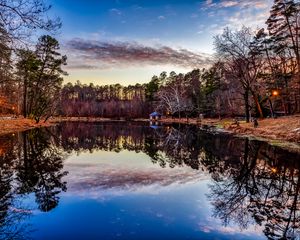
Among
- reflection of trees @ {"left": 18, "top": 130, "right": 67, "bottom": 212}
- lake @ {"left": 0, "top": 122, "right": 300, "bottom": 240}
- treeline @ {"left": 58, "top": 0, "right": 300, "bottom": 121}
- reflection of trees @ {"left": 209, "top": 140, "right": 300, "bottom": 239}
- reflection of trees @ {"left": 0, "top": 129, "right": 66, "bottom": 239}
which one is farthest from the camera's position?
treeline @ {"left": 58, "top": 0, "right": 300, "bottom": 121}

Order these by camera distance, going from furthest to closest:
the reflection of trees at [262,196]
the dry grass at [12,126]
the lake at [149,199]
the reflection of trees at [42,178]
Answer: the dry grass at [12,126]
the reflection of trees at [42,178]
the reflection of trees at [262,196]
the lake at [149,199]

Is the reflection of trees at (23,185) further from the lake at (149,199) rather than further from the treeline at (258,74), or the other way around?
the treeline at (258,74)

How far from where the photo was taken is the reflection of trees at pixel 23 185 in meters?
5.82

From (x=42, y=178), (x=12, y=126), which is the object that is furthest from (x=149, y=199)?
(x=12, y=126)

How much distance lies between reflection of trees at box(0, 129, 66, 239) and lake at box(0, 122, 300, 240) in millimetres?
21

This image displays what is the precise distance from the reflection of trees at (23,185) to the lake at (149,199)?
0.8 inches

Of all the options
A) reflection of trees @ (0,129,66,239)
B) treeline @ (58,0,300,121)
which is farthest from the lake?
treeline @ (58,0,300,121)

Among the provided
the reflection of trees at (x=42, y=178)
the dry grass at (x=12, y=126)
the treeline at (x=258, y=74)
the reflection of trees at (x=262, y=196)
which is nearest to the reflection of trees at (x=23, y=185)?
the reflection of trees at (x=42, y=178)

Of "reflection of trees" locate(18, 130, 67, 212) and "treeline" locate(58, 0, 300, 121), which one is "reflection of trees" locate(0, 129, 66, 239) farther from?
"treeline" locate(58, 0, 300, 121)

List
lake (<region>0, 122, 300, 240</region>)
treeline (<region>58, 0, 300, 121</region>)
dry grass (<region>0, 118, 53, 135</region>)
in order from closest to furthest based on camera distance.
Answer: lake (<region>0, 122, 300, 240</region>)
dry grass (<region>0, 118, 53, 135</region>)
treeline (<region>58, 0, 300, 121</region>)

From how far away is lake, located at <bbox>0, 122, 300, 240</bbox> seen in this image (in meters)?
5.57

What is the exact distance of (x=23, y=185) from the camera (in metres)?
8.58

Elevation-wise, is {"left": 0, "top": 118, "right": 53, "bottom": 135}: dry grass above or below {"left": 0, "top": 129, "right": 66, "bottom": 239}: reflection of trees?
above

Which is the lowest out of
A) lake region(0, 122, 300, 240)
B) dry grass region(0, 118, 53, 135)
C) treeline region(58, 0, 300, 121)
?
lake region(0, 122, 300, 240)
